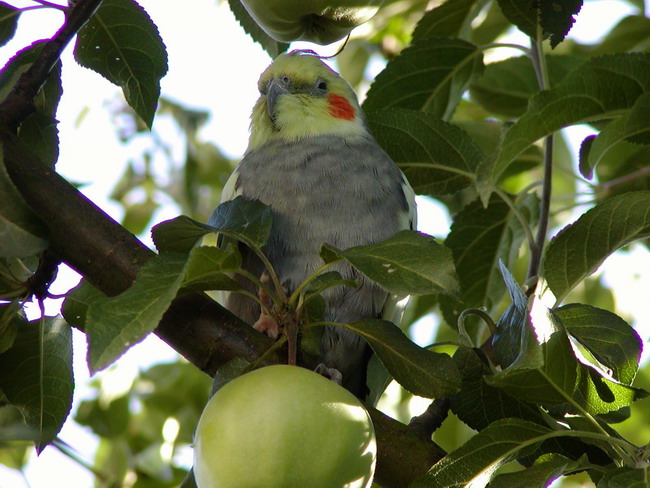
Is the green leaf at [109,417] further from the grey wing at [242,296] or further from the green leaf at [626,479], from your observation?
the green leaf at [626,479]

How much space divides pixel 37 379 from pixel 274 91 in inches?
65.3

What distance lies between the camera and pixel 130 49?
A: 7.28ft

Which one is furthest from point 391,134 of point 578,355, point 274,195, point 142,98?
point 578,355

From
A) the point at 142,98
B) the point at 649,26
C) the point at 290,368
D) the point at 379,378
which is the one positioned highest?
the point at 649,26

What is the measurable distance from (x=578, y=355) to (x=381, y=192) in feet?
3.65

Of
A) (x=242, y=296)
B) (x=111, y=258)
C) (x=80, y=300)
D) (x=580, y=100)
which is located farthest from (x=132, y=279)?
(x=580, y=100)

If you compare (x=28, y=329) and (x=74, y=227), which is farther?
(x=28, y=329)

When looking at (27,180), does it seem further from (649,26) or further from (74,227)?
(649,26)

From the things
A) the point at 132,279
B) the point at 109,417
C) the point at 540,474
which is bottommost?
the point at 109,417

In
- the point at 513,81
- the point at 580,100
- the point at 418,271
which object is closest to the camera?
the point at 418,271

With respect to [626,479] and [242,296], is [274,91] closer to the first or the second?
[242,296]

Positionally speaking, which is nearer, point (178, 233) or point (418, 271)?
point (418, 271)

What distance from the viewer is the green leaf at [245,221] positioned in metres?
1.73

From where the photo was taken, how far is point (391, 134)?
263 centimetres
